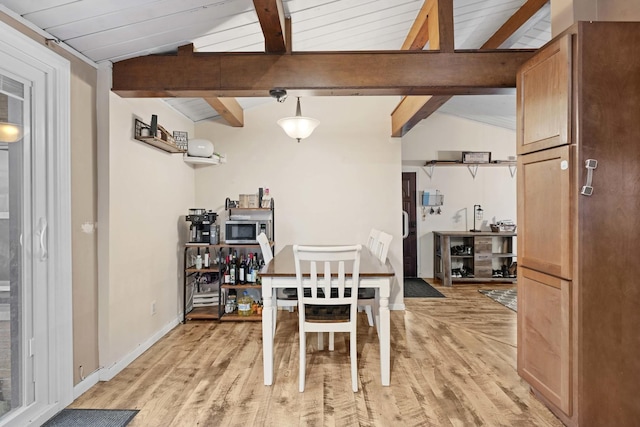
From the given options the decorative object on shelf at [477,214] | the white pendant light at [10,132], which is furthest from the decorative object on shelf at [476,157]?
the white pendant light at [10,132]

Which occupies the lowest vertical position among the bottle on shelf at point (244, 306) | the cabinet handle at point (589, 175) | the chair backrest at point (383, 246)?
the bottle on shelf at point (244, 306)

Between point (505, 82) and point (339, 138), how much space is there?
2144 mm

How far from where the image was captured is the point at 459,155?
243 inches

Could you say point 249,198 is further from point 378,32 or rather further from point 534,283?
point 534,283

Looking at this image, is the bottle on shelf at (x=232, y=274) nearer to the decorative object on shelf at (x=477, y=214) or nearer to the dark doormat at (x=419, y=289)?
the dark doormat at (x=419, y=289)

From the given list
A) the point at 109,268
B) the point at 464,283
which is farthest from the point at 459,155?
the point at 109,268

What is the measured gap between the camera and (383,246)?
3.08 meters

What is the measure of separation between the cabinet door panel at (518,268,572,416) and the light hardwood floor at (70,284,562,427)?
0.71 ft

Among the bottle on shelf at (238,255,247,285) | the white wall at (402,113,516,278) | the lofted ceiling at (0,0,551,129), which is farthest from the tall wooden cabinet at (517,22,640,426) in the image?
the white wall at (402,113,516,278)

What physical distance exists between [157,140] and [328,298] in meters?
1.90

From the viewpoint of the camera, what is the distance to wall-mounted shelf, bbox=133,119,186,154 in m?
2.81

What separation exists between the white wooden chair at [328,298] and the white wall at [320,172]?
1822 mm

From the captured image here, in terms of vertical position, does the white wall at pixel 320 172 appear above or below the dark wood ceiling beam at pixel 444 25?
below

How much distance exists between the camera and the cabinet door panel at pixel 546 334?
180cm
